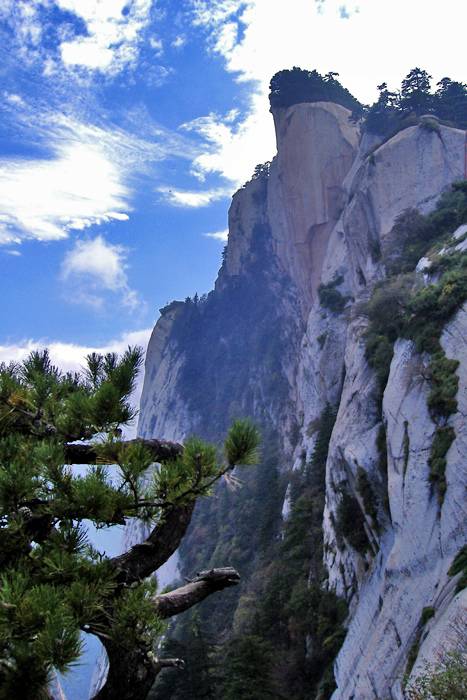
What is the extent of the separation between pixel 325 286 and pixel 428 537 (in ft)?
86.4

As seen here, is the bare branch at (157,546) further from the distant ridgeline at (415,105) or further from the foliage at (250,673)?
the distant ridgeline at (415,105)

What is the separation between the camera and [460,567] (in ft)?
34.5

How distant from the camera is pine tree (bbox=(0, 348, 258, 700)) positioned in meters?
2.64

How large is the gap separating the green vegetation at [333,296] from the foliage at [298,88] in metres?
23.9

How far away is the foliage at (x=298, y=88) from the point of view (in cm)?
4994

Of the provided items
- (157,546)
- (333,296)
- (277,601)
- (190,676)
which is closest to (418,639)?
(157,546)

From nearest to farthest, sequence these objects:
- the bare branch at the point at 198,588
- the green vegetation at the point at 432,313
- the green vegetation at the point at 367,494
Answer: the bare branch at the point at 198,588, the green vegetation at the point at 432,313, the green vegetation at the point at 367,494

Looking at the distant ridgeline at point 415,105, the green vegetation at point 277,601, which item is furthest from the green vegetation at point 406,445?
the distant ridgeline at point 415,105

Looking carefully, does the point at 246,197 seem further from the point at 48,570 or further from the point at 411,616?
the point at 48,570

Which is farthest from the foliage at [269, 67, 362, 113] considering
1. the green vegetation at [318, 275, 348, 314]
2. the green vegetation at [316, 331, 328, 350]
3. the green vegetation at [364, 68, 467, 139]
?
the green vegetation at [316, 331, 328, 350]

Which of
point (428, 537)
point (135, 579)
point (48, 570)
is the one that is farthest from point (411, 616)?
point (48, 570)

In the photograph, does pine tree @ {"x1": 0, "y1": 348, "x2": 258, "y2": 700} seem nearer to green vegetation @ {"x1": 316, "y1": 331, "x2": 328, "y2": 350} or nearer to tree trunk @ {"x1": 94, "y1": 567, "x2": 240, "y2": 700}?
tree trunk @ {"x1": 94, "y1": 567, "x2": 240, "y2": 700}

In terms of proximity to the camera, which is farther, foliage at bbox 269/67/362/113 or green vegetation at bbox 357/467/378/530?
foliage at bbox 269/67/362/113

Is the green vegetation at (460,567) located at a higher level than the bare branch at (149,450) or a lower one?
lower
